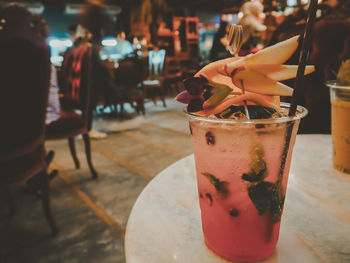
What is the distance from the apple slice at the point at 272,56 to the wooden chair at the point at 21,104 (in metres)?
1.06

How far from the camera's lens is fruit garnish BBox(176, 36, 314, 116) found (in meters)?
0.32

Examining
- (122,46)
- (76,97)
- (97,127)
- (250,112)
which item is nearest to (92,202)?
(76,97)

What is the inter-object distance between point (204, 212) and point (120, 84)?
4526 millimetres

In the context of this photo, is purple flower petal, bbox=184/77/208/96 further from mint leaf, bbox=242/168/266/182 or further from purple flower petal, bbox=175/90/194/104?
mint leaf, bbox=242/168/266/182

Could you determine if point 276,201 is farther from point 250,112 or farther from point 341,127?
point 341,127

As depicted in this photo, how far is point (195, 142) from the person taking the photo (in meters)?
0.39

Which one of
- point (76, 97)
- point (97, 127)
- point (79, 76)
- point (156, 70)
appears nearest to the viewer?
point (79, 76)

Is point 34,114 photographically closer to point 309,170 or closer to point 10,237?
point 10,237

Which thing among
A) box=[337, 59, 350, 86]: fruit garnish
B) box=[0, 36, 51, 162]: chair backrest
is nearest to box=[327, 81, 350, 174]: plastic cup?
box=[337, 59, 350, 86]: fruit garnish

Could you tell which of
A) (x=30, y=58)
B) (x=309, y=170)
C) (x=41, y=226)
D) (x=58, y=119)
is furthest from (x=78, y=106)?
(x=309, y=170)

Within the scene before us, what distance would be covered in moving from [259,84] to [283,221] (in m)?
0.26

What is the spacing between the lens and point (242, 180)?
1.13 ft

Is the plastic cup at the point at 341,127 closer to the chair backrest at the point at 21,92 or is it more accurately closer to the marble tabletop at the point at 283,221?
the marble tabletop at the point at 283,221

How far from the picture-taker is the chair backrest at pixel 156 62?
542cm
